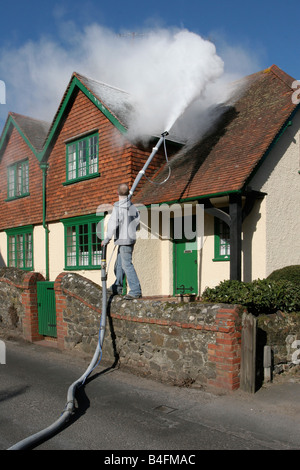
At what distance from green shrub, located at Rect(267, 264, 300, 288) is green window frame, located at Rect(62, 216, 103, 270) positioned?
5.41 metres

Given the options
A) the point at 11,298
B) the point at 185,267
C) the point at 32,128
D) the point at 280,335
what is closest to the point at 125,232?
the point at 280,335

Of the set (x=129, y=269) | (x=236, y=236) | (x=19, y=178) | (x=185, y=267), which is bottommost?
(x=185, y=267)

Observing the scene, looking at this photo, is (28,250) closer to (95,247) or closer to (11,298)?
(95,247)

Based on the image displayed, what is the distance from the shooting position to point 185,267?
1206 cm

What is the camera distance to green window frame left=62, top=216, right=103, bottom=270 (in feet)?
43.7

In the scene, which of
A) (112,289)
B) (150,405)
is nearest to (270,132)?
(112,289)

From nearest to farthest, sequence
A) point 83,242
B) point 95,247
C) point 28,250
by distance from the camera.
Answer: point 95,247
point 83,242
point 28,250

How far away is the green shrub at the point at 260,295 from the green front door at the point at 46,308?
4095mm

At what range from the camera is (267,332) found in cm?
677

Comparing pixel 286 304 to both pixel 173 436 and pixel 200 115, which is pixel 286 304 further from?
pixel 200 115

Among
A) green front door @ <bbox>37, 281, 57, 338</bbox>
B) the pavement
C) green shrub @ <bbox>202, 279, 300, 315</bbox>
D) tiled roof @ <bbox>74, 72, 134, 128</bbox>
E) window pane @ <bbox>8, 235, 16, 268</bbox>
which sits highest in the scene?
tiled roof @ <bbox>74, 72, 134, 128</bbox>

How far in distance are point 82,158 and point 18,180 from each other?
454cm

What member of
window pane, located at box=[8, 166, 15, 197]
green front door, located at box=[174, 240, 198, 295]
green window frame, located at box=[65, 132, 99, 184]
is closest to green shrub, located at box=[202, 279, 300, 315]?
green front door, located at box=[174, 240, 198, 295]

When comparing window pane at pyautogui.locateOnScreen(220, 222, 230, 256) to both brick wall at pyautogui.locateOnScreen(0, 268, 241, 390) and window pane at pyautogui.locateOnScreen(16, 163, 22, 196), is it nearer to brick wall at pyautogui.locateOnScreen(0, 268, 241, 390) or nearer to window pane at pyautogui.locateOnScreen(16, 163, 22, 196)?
brick wall at pyautogui.locateOnScreen(0, 268, 241, 390)
